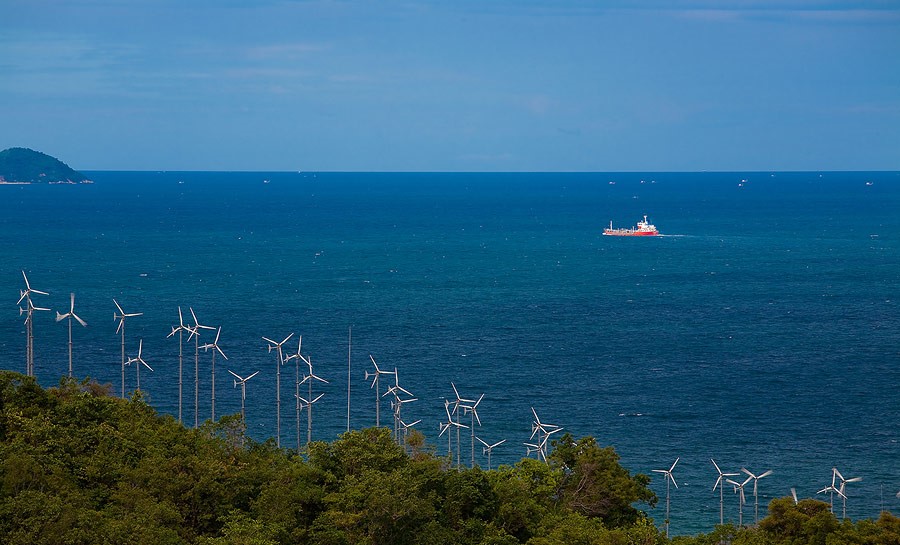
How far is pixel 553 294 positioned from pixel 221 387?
7606 centimetres

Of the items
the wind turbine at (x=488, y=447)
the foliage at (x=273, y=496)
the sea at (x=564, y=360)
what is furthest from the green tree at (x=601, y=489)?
the wind turbine at (x=488, y=447)

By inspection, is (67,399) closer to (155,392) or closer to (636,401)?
(155,392)

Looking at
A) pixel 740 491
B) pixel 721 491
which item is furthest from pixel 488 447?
pixel 740 491

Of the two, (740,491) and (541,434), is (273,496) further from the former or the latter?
(541,434)

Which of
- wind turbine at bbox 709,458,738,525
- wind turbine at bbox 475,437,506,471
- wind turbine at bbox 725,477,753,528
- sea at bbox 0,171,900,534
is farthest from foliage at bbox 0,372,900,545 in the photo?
wind turbine at bbox 475,437,506,471

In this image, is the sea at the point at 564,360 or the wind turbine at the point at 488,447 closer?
the wind turbine at the point at 488,447

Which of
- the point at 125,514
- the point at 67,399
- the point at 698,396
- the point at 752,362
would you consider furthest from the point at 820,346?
the point at 125,514

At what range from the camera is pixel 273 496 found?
2108 inches

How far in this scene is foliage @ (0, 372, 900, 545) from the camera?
48.9 m

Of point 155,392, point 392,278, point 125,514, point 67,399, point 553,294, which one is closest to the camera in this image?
point 125,514

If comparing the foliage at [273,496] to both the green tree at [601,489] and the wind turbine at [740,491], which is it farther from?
the wind turbine at [740,491]

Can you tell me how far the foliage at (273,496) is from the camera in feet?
160

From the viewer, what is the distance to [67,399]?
6950 cm

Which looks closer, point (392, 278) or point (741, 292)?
point (741, 292)
